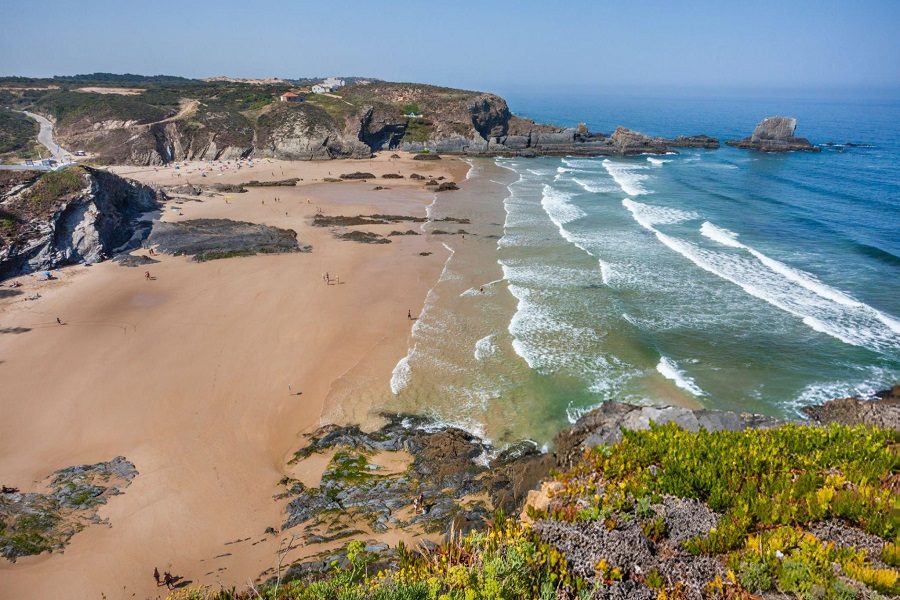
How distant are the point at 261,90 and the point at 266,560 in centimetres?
9768

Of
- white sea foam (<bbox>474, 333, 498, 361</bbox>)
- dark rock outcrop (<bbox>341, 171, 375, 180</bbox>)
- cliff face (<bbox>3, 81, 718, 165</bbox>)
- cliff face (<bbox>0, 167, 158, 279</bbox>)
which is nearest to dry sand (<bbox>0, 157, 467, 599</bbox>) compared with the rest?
cliff face (<bbox>0, 167, 158, 279</bbox>)

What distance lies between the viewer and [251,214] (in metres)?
41.9

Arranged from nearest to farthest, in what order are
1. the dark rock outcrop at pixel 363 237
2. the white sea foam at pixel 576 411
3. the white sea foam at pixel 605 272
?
the white sea foam at pixel 576 411 → the white sea foam at pixel 605 272 → the dark rock outcrop at pixel 363 237

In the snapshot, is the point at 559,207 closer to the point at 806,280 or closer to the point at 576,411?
the point at 806,280

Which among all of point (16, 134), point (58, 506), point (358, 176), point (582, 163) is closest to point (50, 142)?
point (16, 134)

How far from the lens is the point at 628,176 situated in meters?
57.0

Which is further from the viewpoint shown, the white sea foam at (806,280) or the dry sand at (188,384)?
the white sea foam at (806,280)

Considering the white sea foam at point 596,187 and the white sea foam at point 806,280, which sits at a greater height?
the white sea foam at point 596,187

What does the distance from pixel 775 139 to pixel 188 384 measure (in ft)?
292

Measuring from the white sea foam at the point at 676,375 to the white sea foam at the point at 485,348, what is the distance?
6.76 meters

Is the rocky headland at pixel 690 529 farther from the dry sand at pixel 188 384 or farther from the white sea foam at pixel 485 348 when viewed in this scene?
the white sea foam at pixel 485 348

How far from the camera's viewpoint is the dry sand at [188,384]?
1249 cm

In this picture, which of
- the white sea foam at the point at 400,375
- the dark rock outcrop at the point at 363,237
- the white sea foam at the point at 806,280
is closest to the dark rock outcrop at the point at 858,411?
the white sea foam at the point at 806,280

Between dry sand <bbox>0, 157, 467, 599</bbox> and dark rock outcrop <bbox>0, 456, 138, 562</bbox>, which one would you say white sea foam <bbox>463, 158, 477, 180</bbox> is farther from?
dark rock outcrop <bbox>0, 456, 138, 562</bbox>
